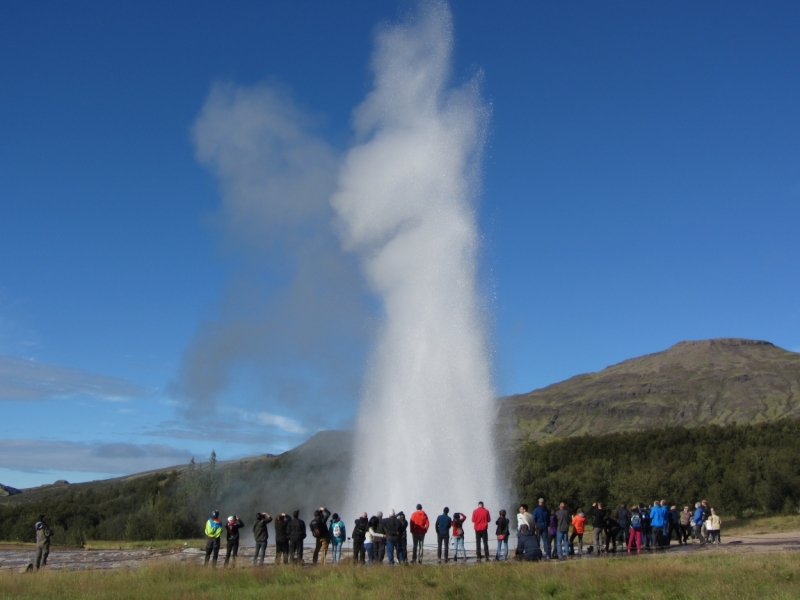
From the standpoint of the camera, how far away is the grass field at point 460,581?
13305mm

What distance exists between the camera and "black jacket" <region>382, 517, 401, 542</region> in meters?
17.4

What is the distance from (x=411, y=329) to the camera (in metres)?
31.1

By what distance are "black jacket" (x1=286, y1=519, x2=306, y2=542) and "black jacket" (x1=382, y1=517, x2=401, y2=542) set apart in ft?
8.12

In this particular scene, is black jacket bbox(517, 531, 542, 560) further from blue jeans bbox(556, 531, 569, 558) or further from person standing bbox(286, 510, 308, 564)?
person standing bbox(286, 510, 308, 564)

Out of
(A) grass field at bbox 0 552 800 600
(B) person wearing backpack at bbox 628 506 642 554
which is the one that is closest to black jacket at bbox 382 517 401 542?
(A) grass field at bbox 0 552 800 600

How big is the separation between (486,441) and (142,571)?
1364cm

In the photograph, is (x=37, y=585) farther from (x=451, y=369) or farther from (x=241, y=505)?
(x=241, y=505)

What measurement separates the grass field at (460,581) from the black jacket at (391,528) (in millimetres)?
1353

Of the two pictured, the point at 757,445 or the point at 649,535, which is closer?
the point at 649,535

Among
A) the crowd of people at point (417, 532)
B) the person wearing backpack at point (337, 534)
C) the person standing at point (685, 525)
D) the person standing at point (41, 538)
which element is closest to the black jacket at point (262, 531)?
the crowd of people at point (417, 532)

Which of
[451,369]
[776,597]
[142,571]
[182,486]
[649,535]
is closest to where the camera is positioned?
[776,597]

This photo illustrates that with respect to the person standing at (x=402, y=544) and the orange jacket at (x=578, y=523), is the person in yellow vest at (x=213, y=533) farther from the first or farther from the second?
the orange jacket at (x=578, y=523)

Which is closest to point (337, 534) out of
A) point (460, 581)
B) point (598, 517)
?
point (460, 581)

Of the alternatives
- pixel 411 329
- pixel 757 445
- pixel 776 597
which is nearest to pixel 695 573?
pixel 776 597
